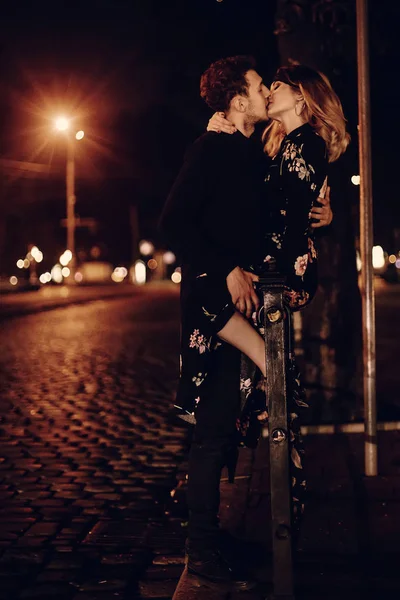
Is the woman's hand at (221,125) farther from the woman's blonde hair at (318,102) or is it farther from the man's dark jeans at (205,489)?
the man's dark jeans at (205,489)

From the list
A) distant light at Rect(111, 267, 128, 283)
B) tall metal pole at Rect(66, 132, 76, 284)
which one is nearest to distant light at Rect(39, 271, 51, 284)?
tall metal pole at Rect(66, 132, 76, 284)

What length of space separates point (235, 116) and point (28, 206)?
70865 mm

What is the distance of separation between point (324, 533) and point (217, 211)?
4.99 ft

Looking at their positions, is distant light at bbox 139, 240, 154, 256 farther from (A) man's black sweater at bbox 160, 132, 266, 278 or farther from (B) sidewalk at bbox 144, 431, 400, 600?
(A) man's black sweater at bbox 160, 132, 266, 278

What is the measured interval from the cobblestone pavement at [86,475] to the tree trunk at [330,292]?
1.08 meters

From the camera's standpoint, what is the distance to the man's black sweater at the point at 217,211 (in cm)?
363

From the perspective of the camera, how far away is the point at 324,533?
4.34 m

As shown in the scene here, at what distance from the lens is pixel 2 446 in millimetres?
6867

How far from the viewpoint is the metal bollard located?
10.2 ft

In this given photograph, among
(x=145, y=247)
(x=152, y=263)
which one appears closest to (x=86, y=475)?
(x=145, y=247)

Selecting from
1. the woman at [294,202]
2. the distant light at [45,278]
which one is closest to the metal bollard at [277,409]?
the woman at [294,202]

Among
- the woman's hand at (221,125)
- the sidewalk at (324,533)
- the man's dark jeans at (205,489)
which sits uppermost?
the woman's hand at (221,125)

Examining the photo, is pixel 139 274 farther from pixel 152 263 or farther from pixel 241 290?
pixel 241 290

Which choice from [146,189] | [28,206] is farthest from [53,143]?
[146,189]
